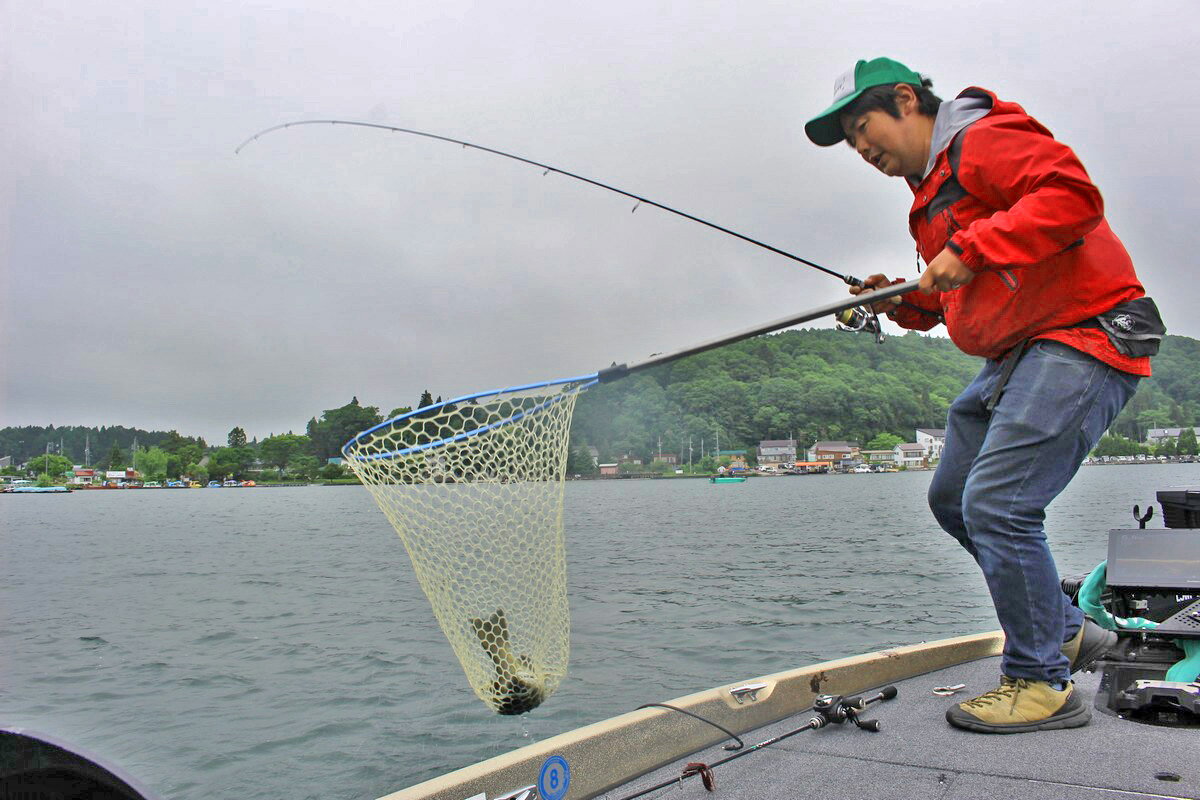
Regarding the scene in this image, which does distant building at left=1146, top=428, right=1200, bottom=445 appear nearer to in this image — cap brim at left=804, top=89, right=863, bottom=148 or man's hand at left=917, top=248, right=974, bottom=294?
cap brim at left=804, top=89, right=863, bottom=148

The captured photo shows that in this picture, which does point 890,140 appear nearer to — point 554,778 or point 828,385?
point 554,778

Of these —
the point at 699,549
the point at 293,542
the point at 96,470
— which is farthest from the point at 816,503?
the point at 96,470

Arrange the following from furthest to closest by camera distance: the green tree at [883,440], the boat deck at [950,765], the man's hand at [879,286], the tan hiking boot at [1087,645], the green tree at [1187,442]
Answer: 1. the green tree at [1187,442]
2. the green tree at [883,440]
3. the man's hand at [879,286]
4. the tan hiking boot at [1087,645]
5. the boat deck at [950,765]

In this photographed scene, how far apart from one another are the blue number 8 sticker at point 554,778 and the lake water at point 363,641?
3.78 feet

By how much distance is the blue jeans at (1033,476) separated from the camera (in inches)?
87.4

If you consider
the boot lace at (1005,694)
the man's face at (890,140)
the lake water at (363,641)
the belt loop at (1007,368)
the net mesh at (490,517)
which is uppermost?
the man's face at (890,140)

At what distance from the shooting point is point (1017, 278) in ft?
7.26

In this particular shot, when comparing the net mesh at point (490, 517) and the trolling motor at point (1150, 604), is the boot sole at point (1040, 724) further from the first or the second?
the net mesh at point (490, 517)

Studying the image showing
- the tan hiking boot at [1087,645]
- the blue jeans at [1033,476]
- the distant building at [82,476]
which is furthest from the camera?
the distant building at [82,476]

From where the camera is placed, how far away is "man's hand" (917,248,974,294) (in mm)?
2125

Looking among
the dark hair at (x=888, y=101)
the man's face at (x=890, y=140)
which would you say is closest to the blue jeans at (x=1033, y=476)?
the man's face at (x=890, y=140)

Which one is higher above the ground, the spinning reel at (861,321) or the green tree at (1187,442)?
the green tree at (1187,442)

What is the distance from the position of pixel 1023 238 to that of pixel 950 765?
4.48 feet

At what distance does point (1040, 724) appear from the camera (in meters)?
2.32
